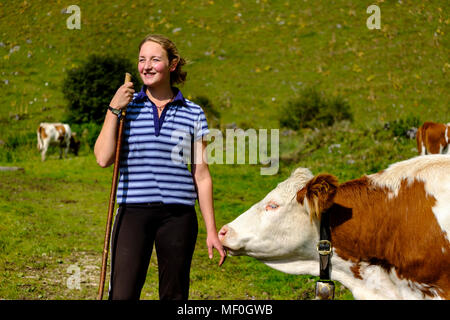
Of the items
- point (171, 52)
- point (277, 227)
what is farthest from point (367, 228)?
point (171, 52)

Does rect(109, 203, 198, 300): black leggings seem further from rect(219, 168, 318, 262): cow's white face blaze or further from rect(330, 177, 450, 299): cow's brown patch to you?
rect(330, 177, 450, 299): cow's brown patch

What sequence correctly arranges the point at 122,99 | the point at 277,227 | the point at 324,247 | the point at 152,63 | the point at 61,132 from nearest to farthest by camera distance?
the point at 122,99 < the point at 152,63 < the point at 324,247 < the point at 277,227 < the point at 61,132

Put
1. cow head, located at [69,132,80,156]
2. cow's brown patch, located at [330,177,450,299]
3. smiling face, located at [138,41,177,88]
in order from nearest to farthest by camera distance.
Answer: smiling face, located at [138,41,177,88] < cow's brown patch, located at [330,177,450,299] < cow head, located at [69,132,80,156]

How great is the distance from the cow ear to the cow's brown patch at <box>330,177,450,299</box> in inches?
9.4

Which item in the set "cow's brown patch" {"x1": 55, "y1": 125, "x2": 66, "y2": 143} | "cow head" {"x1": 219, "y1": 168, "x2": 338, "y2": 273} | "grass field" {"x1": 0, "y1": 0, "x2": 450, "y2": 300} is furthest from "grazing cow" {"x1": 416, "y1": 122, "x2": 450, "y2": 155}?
"cow's brown patch" {"x1": 55, "y1": 125, "x2": 66, "y2": 143}

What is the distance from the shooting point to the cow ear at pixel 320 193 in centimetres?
343

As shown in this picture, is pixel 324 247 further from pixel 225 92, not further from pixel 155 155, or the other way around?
pixel 225 92

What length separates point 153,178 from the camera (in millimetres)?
3111

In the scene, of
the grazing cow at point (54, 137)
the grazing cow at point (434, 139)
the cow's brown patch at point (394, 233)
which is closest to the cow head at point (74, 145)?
the grazing cow at point (54, 137)

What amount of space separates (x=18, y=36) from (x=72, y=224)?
18.1 meters

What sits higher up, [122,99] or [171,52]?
[171,52]

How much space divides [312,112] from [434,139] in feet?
27.1

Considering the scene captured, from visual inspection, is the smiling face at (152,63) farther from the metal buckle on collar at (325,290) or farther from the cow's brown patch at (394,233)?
the metal buckle on collar at (325,290)

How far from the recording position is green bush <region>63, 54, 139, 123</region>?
18.9m
